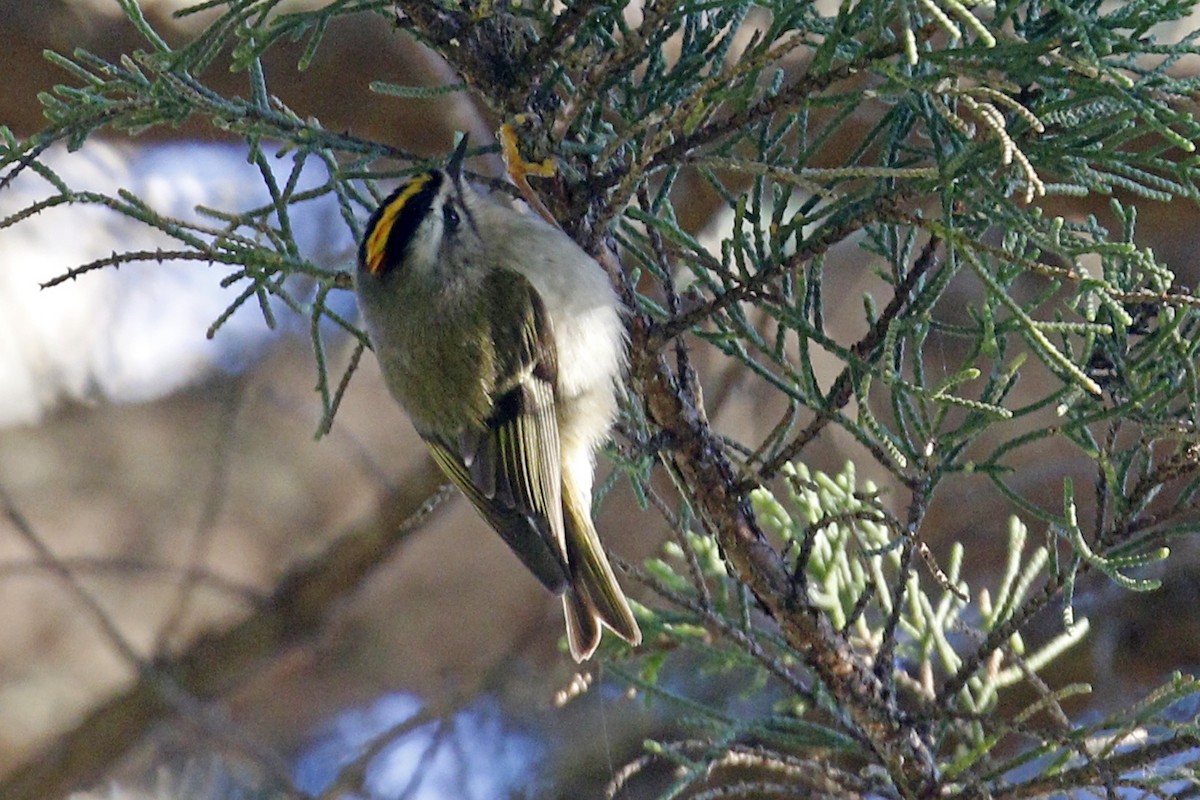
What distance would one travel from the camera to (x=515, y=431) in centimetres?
129

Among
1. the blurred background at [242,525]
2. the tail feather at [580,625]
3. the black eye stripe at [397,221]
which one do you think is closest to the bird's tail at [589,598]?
the tail feather at [580,625]

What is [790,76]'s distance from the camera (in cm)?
209

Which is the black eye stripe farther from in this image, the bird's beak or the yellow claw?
the yellow claw

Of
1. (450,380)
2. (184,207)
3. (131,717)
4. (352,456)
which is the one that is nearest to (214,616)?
(131,717)

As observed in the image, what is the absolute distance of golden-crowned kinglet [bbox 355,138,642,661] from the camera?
1.21 metres

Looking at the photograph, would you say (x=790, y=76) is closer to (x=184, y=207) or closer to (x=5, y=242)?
(x=184, y=207)

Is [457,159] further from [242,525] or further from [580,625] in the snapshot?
[242,525]

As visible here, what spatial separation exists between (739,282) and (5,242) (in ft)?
7.90

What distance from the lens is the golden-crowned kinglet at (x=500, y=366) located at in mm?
1207

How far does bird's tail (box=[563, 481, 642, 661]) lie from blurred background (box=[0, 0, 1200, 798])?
129cm

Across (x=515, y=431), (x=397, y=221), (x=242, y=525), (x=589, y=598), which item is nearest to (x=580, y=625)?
(x=589, y=598)

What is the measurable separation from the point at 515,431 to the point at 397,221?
27cm

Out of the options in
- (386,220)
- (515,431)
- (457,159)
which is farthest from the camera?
(515,431)

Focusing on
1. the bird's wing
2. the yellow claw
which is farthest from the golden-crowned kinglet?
the yellow claw
